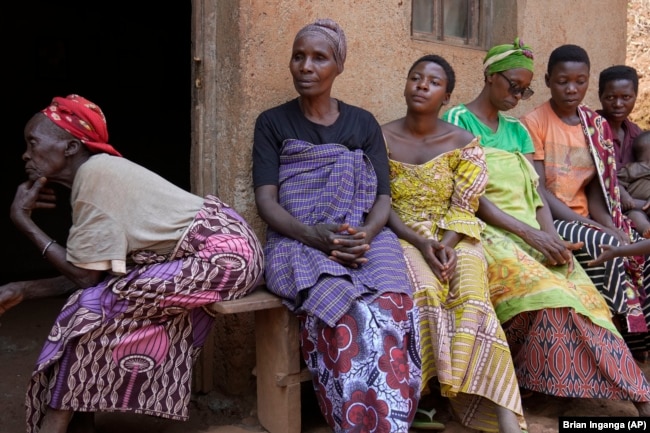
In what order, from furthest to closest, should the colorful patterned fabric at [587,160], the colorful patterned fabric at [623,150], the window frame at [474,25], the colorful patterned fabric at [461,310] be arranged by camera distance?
the window frame at [474,25] → the colorful patterned fabric at [623,150] → the colorful patterned fabric at [587,160] → the colorful patterned fabric at [461,310]

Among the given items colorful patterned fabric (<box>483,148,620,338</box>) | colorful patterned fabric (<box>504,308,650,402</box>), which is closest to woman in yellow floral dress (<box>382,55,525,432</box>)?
colorful patterned fabric (<box>483,148,620,338</box>)

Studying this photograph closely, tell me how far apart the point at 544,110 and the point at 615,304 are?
126 cm

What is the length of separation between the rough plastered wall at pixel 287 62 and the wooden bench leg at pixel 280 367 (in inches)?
15.9

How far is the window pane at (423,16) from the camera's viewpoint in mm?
4465

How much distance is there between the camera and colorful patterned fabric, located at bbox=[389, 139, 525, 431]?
2909 millimetres

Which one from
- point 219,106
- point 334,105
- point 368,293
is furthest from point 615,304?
point 219,106

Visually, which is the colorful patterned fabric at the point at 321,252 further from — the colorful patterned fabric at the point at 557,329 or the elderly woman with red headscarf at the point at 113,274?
the colorful patterned fabric at the point at 557,329

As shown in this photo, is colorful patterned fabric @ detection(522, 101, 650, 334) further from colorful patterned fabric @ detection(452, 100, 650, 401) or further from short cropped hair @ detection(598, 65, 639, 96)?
colorful patterned fabric @ detection(452, 100, 650, 401)

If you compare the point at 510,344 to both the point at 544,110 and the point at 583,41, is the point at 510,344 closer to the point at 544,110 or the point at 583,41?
the point at 544,110

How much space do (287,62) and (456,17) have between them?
70.1 inches

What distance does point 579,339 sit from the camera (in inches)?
123

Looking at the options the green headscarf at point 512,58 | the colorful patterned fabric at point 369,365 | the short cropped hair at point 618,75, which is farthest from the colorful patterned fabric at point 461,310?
the short cropped hair at point 618,75

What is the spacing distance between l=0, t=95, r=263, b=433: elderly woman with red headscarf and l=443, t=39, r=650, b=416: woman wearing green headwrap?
1.36 metres

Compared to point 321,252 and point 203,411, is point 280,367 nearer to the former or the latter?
point 321,252
